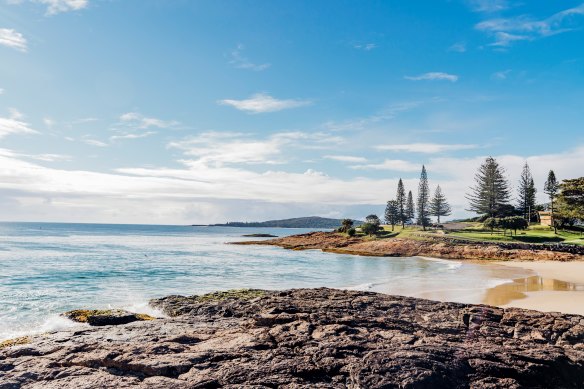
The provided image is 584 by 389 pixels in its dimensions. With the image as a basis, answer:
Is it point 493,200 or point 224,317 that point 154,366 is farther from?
point 493,200

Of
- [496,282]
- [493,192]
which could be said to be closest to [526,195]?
[493,192]

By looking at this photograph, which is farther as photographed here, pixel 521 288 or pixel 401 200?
pixel 401 200

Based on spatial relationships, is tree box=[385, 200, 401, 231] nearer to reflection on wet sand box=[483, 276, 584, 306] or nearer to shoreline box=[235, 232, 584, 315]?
shoreline box=[235, 232, 584, 315]

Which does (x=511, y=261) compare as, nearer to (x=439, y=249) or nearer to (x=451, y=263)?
(x=451, y=263)

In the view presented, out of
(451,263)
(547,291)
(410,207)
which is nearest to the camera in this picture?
(547,291)

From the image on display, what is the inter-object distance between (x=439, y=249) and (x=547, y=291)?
97.4ft

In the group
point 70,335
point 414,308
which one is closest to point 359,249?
point 414,308

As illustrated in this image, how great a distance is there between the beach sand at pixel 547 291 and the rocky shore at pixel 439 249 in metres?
7.74

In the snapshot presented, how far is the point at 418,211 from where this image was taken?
95.8 metres

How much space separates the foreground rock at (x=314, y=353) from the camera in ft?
23.4

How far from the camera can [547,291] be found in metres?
22.8

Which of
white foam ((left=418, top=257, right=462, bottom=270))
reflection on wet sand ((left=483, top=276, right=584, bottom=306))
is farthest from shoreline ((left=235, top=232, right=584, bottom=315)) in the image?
white foam ((left=418, top=257, right=462, bottom=270))

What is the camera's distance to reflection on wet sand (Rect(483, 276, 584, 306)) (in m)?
20.4

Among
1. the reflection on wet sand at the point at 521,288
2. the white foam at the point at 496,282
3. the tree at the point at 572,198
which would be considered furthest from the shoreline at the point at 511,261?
the tree at the point at 572,198
